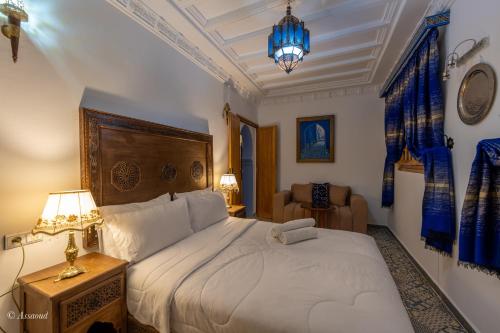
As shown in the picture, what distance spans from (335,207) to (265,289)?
3.05 m

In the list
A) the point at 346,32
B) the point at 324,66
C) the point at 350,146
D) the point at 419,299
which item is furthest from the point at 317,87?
the point at 419,299

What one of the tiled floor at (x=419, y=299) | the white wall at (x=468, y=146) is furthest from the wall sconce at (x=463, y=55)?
the tiled floor at (x=419, y=299)

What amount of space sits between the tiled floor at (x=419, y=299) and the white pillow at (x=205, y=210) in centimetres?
202

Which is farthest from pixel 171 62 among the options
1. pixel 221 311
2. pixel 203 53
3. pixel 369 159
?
pixel 369 159

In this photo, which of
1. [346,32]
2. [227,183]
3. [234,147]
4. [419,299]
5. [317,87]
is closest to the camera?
[419,299]

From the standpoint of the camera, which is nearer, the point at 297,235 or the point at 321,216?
the point at 297,235

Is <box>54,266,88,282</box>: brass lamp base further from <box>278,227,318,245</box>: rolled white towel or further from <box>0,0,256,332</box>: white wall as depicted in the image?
<box>278,227,318,245</box>: rolled white towel

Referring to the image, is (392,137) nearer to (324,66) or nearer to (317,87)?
(324,66)

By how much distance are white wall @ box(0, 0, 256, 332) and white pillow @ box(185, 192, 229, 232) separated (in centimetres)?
99

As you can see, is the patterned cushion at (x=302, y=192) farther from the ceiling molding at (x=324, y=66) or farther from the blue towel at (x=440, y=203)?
the blue towel at (x=440, y=203)

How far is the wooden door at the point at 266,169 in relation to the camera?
478cm

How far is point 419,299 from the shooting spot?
201cm

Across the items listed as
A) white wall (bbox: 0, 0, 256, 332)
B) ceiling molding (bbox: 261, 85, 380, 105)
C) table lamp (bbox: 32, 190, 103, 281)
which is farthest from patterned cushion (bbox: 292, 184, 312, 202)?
table lamp (bbox: 32, 190, 103, 281)

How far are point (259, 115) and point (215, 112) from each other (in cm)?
200
